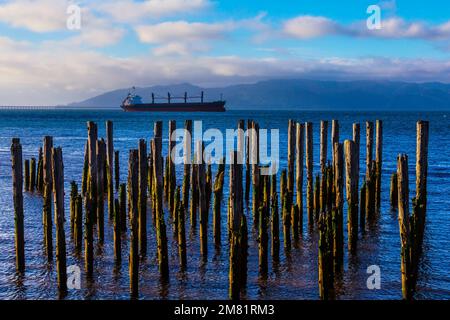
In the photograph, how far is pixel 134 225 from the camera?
42.2 feet

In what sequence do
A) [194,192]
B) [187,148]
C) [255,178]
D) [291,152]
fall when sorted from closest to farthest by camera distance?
[194,192]
[255,178]
[187,148]
[291,152]

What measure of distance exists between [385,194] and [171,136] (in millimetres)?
10266

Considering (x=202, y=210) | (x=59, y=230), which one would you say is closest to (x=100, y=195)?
(x=202, y=210)

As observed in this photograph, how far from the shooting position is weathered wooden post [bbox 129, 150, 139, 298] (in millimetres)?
12352

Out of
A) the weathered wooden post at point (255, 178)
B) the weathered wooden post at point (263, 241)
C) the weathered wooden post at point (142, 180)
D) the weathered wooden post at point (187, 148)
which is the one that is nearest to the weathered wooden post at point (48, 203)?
the weathered wooden post at point (142, 180)

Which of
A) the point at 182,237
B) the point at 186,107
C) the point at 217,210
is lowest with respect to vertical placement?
the point at 182,237

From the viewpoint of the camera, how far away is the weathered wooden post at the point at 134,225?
12352 millimetres

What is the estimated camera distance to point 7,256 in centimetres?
1512

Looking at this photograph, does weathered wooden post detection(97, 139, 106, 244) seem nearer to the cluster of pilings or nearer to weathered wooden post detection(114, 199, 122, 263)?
the cluster of pilings

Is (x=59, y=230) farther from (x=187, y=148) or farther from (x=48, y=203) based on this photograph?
(x=187, y=148)

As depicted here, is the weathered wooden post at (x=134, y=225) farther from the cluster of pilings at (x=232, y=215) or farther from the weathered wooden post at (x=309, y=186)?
the weathered wooden post at (x=309, y=186)

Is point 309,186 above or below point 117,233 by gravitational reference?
above

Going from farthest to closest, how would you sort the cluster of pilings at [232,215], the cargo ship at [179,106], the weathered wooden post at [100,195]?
the cargo ship at [179,106] → the weathered wooden post at [100,195] → the cluster of pilings at [232,215]

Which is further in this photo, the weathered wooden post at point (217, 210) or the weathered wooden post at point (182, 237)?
the weathered wooden post at point (217, 210)
